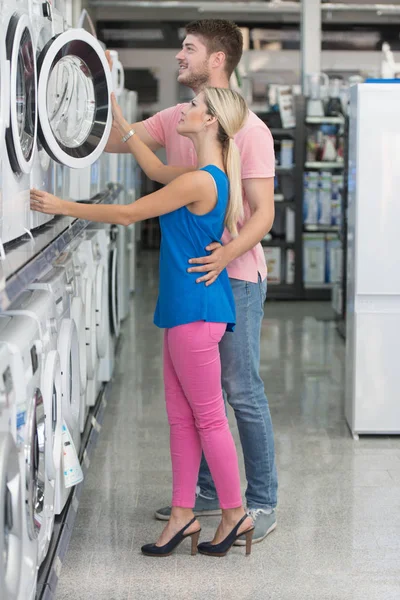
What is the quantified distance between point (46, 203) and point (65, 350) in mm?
517

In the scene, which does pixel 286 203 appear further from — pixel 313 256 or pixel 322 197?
pixel 313 256

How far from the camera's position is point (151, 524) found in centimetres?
378

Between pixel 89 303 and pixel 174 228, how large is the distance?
4.22 ft

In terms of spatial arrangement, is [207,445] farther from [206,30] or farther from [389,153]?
[389,153]

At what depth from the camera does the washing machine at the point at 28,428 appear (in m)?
2.31

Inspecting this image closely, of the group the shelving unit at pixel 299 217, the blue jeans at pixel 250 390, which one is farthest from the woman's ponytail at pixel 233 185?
the shelving unit at pixel 299 217

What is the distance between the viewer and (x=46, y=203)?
309cm

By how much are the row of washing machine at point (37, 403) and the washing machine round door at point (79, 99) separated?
43cm

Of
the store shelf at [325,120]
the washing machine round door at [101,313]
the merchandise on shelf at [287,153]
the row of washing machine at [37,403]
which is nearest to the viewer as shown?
the row of washing machine at [37,403]

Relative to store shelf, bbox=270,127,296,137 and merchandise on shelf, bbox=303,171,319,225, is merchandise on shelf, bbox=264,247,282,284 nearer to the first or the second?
merchandise on shelf, bbox=303,171,319,225

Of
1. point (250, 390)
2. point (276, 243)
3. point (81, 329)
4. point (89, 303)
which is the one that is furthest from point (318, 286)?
point (250, 390)

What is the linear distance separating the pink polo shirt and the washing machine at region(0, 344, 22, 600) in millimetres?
1467

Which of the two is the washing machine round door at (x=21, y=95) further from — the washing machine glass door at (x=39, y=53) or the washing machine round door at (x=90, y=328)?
the washing machine round door at (x=90, y=328)

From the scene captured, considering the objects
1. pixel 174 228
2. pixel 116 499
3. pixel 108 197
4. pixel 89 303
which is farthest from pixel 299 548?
pixel 108 197
